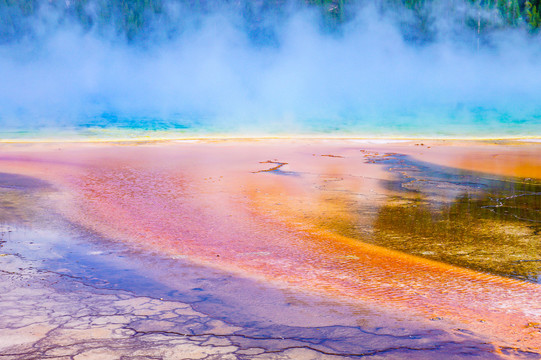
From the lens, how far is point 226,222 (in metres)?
5.62

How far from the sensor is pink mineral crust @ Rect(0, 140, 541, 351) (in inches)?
137

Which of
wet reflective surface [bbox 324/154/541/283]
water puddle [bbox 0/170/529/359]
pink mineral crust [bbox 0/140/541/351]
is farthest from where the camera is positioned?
wet reflective surface [bbox 324/154/541/283]

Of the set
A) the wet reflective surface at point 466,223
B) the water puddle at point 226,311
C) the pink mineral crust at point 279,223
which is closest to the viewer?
the water puddle at point 226,311

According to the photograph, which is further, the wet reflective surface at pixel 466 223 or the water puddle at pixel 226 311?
the wet reflective surface at pixel 466 223

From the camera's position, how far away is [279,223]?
18.3 ft

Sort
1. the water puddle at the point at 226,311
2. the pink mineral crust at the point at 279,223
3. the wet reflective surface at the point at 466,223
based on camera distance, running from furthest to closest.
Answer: the wet reflective surface at the point at 466,223, the pink mineral crust at the point at 279,223, the water puddle at the point at 226,311

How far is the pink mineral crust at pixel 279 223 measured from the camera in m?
3.49

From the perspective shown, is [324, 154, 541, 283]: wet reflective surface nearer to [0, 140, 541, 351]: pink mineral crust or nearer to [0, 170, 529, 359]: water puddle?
[0, 140, 541, 351]: pink mineral crust

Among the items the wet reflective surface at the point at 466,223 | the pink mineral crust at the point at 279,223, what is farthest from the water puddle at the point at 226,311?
the wet reflective surface at the point at 466,223

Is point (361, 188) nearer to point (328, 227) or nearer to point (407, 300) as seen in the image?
point (328, 227)

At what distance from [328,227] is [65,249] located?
251 cm

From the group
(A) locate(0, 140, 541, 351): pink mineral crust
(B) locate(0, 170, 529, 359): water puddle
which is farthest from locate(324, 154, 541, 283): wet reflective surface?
(B) locate(0, 170, 529, 359): water puddle

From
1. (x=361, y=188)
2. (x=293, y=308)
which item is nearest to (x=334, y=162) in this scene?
(x=361, y=188)

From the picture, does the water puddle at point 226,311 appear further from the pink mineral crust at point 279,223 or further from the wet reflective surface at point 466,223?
the wet reflective surface at point 466,223
